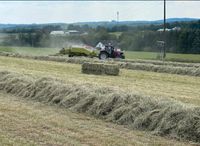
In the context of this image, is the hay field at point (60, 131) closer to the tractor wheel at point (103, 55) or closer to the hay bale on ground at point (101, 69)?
the hay bale on ground at point (101, 69)

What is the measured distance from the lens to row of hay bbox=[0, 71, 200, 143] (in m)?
9.95

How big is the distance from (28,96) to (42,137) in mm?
5739

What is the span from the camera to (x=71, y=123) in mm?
11125

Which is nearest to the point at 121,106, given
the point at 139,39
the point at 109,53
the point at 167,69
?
the point at 167,69

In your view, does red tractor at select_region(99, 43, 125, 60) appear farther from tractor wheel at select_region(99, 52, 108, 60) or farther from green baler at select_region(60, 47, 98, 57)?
green baler at select_region(60, 47, 98, 57)

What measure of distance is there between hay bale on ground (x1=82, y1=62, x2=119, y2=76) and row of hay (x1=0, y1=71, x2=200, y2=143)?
23.3 feet

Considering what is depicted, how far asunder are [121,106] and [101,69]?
11.5 meters

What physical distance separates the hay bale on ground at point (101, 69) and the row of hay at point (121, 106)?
7.09 meters

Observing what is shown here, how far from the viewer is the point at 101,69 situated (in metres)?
23.2

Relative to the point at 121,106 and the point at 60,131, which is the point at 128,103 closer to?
the point at 121,106

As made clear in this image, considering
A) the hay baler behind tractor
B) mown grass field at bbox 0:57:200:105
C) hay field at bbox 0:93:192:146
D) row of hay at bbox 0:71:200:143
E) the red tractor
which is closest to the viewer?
hay field at bbox 0:93:192:146

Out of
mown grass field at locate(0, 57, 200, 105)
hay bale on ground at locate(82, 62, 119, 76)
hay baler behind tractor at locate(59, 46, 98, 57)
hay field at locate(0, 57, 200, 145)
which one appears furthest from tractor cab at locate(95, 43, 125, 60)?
hay field at locate(0, 57, 200, 145)

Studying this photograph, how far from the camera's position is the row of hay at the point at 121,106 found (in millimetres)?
9945

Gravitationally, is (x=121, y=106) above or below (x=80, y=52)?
above
